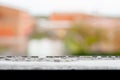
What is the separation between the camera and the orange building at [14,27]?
4.84m

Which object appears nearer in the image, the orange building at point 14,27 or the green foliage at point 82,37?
the green foliage at point 82,37

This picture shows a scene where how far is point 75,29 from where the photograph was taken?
5.37 m

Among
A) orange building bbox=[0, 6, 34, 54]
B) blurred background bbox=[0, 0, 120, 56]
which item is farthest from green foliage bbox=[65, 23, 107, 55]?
orange building bbox=[0, 6, 34, 54]

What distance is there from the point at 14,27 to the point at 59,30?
944 mm

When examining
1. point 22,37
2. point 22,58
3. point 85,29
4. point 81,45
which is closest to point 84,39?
point 85,29

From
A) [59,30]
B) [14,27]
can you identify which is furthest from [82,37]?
[14,27]

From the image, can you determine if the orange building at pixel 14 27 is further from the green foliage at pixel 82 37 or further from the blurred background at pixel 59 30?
the green foliage at pixel 82 37

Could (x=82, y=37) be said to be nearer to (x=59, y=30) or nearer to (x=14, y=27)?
(x=59, y=30)

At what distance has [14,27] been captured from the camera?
5.16 m

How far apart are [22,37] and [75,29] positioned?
1265mm

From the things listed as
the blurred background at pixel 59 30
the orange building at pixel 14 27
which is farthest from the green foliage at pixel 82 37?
the orange building at pixel 14 27

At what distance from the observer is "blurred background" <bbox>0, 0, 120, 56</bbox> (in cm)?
470
